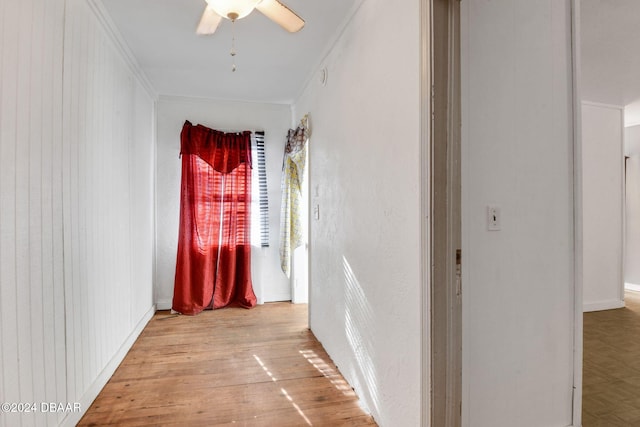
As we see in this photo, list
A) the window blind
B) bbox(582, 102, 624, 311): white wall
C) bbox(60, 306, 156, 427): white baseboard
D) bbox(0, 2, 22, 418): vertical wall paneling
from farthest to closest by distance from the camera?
1. the window blind
2. bbox(582, 102, 624, 311): white wall
3. bbox(60, 306, 156, 427): white baseboard
4. bbox(0, 2, 22, 418): vertical wall paneling

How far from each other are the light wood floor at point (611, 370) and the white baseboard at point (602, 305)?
18 cm

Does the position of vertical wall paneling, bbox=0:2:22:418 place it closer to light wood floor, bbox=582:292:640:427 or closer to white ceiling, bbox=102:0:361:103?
white ceiling, bbox=102:0:361:103

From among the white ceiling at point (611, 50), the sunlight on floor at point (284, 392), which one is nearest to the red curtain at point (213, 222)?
the sunlight on floor at point (284, 392)

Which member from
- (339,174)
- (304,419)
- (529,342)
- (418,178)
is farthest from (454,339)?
(339,174)

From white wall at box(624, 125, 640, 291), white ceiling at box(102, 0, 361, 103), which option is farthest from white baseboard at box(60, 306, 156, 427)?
white wall at box(624, 125, 640, 291)

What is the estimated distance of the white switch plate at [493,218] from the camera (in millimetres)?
1398

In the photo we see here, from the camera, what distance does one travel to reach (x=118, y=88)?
248cm

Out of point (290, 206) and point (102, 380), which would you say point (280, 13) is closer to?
point (290, 206)

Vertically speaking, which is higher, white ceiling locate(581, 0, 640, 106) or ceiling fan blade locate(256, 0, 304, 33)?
white ceiling locate(581, 0, 640, 106)

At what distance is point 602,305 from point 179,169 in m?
5.07

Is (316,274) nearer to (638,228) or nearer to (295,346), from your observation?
(295,346)

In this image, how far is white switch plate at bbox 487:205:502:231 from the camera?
4.59 ft

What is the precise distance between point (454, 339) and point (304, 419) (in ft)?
3.28

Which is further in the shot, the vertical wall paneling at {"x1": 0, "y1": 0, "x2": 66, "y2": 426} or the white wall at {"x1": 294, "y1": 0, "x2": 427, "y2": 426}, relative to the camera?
the white wall at {"x1": 294, "y1": 0, "x2": 427, "y2": 426}
